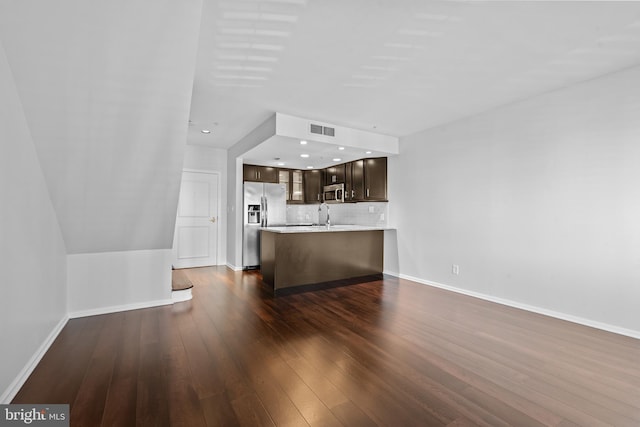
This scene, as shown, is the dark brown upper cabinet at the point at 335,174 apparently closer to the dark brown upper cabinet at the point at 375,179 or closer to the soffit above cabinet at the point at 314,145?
the soffit above cabinet at the point at 314,145

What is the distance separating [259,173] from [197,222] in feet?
5.66

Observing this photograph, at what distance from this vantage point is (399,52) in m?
2.53

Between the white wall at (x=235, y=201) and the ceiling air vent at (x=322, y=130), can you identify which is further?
the white wall at (x=235, y=201)

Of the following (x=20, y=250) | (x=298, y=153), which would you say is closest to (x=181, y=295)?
(x=20, y=250)

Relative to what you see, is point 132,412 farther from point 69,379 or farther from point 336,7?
point 336,7

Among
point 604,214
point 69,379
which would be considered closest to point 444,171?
point 604,214

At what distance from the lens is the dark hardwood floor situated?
5.51 ft

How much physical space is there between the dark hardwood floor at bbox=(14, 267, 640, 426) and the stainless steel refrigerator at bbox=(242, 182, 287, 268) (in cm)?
244

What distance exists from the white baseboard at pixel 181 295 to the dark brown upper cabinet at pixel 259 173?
2.97 m

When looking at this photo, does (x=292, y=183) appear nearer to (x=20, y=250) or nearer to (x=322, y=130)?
(x=322, y=130)

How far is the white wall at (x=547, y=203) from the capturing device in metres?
2.90

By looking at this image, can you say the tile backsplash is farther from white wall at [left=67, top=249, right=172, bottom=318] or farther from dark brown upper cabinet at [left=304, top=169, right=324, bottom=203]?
white wall at [left=67, top=249, right=172, bottom=318]

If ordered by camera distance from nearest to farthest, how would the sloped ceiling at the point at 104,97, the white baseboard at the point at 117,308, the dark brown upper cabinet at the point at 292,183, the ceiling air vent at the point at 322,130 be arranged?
the sloped ceiling at the point at 104,97 → the white baseboard at the point at 117,308 → the ceiling air vent at the point at 322,130 → the dark brown upper cabinet at the point at 292,183

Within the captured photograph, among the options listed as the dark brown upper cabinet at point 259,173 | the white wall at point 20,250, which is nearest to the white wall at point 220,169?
the dark brown upper cabinet at point 259,173
